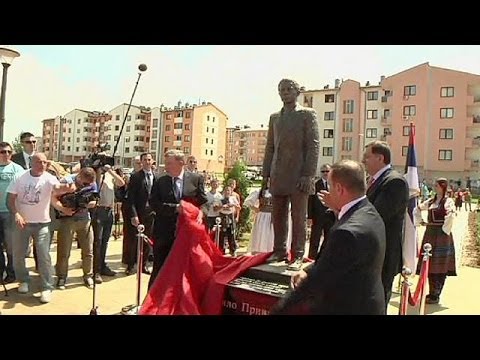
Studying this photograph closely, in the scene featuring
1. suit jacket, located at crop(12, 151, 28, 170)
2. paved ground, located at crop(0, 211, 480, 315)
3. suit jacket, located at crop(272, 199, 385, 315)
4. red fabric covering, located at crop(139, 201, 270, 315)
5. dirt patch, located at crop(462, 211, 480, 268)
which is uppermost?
suit jacket, located at crop(12, 151, 28, 170)

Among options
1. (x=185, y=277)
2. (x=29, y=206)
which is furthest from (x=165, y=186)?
(x=29, y=206)

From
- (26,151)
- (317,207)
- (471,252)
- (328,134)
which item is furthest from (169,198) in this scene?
(328,134)

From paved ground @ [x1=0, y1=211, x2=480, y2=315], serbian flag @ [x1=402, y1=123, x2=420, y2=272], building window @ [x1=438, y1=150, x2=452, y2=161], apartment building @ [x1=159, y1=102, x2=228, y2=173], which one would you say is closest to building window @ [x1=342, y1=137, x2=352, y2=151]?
building window @ [x1=438, y1=150, x2=452, y2=161]

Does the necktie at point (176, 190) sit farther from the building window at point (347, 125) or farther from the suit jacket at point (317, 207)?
the building window at point (347, 125)

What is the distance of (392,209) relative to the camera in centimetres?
380

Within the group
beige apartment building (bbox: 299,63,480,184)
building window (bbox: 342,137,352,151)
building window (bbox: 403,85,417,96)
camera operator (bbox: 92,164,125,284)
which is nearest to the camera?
camera operator (bbox: 92,164,125,284)

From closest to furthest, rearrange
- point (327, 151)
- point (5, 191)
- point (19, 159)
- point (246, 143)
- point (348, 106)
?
point (5, 191) → point (19, 159) → point (348, 106) → point (327, 151) → point (246, 143)

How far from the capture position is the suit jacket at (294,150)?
183 inches

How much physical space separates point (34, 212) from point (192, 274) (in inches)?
91.9

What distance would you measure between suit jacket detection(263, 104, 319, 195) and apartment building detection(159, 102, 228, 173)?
59.1 m

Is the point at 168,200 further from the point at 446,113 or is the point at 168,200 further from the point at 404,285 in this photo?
the point at 446,113

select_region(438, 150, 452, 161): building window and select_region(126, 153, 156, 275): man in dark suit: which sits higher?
select_region(438, 150, 452, 161): building window

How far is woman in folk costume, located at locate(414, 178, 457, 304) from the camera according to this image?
21.0 feet

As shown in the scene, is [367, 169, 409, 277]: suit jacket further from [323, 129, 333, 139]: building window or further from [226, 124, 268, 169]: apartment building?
[226, 124, 268, 169]: apartment building
